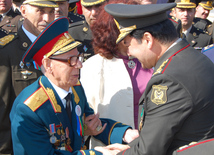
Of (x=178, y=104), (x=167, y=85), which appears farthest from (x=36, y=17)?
(x=178, y=104)

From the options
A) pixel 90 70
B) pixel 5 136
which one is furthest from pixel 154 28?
pixel 5 136

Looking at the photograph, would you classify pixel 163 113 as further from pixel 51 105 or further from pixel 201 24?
pixel 201 24

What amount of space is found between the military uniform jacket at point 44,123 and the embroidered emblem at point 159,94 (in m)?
0.98

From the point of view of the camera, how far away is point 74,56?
300 centimetres

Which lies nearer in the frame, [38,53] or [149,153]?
[149,153]

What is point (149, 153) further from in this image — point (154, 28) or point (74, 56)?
point (74, 56)

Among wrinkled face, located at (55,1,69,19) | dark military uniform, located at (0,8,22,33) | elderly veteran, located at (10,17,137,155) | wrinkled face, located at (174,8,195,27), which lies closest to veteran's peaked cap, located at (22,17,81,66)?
elderly veteran, located at (10,17,137,155)

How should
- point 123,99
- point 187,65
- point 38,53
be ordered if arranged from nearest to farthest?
point 187,65 → point 38,53 → point 123,99

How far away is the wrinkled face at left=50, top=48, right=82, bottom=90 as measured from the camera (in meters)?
2.91

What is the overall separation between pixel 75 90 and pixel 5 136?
1261 mm

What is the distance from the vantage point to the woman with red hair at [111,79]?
3523 millimetres

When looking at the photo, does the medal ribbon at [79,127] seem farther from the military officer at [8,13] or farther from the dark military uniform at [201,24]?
the dark military uniform at [201,24]

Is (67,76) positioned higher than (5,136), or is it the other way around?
(67,76)

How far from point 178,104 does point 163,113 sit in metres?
0.13
